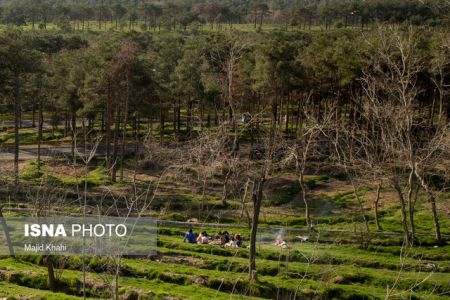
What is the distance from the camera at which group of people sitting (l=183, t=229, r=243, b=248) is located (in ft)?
115

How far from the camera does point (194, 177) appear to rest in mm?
55000

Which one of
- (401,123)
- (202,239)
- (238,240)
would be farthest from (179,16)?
(401,123)

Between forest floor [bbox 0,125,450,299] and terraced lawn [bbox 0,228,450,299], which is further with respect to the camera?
forest floor [bbox 0,125,450,299]

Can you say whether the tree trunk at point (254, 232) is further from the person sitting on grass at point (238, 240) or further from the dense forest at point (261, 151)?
the person sitting on grass at point (238, 240)

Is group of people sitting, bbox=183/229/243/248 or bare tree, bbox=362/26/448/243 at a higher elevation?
bare tree, bbox=362/26/448/243

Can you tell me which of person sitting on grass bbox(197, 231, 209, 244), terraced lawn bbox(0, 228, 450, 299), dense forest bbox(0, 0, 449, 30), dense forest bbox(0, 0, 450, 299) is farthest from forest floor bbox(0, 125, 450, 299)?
dense forest bbox(0, 0, 449, 30)

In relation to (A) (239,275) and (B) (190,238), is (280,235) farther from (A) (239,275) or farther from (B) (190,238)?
(A) (239,275)

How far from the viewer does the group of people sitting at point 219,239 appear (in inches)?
1382

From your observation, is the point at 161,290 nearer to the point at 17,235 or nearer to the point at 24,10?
the point at 17,235

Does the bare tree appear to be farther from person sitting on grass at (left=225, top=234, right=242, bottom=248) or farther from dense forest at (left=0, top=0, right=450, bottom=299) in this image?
person sitting on grass at (left=225, top=234, right=242, bottom=248)

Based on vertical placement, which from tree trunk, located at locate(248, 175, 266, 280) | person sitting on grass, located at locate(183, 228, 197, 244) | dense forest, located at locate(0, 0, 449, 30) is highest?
dense forest, located at locate(0, 0, 449, 30)

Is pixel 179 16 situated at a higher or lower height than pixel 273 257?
higher

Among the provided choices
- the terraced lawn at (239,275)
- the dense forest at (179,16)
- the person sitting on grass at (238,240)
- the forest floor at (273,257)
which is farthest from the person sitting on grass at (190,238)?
the dense forest at (179,16)

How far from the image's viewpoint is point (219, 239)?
3653 cm
